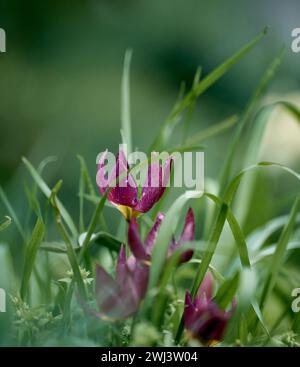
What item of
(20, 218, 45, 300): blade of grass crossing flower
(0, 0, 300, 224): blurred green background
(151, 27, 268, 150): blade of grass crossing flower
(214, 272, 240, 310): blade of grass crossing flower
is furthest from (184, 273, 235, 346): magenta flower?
(0, 0, 300, 224): blurred green background

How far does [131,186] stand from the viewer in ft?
2.14

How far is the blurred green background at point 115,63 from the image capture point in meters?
2.23

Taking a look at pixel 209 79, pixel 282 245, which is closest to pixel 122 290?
pixel 282 245

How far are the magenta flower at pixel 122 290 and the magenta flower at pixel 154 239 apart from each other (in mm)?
10

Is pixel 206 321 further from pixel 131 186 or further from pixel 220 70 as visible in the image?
pixel 220 70

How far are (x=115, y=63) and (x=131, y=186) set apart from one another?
2.06m

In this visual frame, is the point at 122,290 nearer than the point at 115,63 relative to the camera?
Yes

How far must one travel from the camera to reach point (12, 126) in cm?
218

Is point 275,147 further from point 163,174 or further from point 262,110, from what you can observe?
point 163,174

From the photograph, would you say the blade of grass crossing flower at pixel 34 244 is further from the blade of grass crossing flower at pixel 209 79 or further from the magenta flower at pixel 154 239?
the blade of grass crossing flower at pixel 209 79

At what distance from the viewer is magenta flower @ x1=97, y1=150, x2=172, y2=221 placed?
25.2 inches

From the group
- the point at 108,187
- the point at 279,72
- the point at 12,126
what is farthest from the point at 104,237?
the point at 279,72

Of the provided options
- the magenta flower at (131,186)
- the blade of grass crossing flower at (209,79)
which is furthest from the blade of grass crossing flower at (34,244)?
the blade of grass crossing flower at (209,79)
